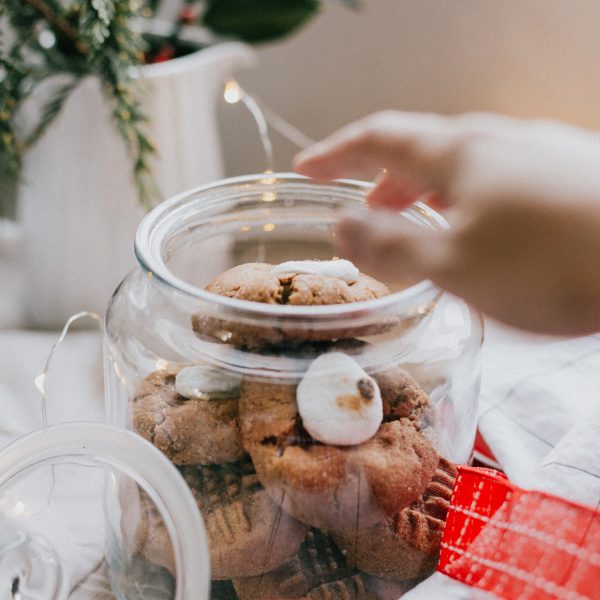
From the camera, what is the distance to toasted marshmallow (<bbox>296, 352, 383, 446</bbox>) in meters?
0.36

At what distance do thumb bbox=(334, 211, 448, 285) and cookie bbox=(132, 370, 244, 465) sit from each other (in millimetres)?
112

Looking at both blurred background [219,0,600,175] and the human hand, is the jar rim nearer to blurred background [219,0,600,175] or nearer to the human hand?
the human hand

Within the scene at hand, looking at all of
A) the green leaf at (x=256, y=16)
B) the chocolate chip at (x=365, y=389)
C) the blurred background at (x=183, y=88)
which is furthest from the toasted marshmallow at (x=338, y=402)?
the green leaf at (x=256, y=16)

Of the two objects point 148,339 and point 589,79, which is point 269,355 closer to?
point 148,339

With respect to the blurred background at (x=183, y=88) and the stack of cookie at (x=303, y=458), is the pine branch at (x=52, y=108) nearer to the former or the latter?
the blurred background at (x=183, y=88)

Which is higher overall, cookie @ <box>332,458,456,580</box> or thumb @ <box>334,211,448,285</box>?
thumb @ <box>334,211,448,285</box>

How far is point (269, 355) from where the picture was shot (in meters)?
0.38

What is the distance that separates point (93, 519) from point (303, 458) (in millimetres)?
224

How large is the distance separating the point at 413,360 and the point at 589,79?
21.0 inches

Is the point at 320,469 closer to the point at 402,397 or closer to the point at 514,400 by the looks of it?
the point at 402,397

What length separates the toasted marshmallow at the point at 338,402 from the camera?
36 centimetres

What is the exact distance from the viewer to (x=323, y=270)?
0.41 meters

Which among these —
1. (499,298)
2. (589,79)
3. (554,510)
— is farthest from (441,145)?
(589,79)

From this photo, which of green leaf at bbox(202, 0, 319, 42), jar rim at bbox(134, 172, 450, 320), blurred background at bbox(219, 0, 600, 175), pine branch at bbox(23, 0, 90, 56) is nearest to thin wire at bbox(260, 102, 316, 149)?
blurred background at bbox(219, 0, 600, 175)
